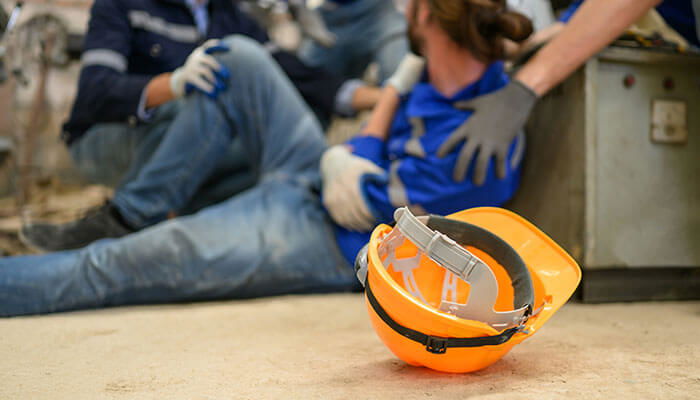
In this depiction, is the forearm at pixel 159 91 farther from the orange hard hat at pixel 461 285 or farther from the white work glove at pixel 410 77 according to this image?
the orange hard hat at pixel 461 285

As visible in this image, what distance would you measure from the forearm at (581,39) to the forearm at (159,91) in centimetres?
92

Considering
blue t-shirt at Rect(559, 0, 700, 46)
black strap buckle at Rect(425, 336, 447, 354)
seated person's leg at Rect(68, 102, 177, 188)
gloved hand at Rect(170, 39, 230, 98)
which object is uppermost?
blue t-shirt at Rect(559, 0, 700, 46)

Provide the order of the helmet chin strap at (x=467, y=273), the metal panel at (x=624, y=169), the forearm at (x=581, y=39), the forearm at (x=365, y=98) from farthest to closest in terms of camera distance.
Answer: the forearm at (x=365, y=98), the metal panel at (x=624, y=169), the forearm at (x=581, y=39), the helmet chin strap at (x=467, y=273)

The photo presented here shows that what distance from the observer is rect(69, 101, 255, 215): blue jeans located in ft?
5.36

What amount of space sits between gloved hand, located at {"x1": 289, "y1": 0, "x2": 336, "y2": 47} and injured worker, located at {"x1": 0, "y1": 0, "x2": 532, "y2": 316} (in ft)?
2.93

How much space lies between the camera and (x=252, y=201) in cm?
124

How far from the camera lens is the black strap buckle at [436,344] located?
59cm

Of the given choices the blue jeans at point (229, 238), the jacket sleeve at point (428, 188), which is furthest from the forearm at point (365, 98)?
the jacket sleeve at point (428, 188)

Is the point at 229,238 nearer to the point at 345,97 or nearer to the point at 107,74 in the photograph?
the point at 107,74

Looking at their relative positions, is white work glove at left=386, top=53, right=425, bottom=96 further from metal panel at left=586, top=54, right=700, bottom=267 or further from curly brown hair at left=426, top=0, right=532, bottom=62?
metal panel at left=586, top=54, right=700, bottom=267

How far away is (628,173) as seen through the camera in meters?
1.15

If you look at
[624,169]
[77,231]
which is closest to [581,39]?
[624,169]

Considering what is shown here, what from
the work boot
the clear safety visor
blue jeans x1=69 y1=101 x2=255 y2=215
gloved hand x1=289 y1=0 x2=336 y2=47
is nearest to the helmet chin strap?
the clear safety visor

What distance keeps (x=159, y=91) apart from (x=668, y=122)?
1269mm
